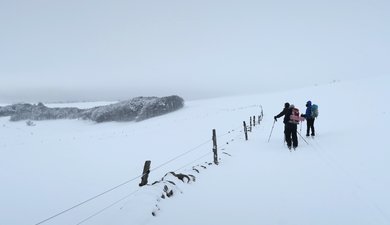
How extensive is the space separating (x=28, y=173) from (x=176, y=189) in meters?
10.8

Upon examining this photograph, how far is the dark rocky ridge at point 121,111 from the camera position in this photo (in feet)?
157

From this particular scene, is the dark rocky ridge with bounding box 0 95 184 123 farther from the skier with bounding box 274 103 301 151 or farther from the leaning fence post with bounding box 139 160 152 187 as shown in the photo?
the leaning fence post with bounding box 139 160 152 187

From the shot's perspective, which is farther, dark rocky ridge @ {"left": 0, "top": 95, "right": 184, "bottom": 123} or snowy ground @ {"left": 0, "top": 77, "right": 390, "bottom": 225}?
dark rocky ridge @ {"left": 0, "top": 95, "right": 184, "bottom": 123}

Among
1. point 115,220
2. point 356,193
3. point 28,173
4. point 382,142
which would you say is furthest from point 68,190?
point 382,142

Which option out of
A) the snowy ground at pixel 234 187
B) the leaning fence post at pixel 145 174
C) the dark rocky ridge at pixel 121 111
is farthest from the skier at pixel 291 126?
the dark rocky ridge at pixel 121 111

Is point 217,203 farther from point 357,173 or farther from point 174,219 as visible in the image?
point 357,173

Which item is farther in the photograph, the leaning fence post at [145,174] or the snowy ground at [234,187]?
the leaning fence post at [145,174]

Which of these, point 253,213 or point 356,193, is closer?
point 253,213

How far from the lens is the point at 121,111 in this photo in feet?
159

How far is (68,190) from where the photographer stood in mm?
11836

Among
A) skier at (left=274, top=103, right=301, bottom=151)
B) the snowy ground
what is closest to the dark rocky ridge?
the snowy ground

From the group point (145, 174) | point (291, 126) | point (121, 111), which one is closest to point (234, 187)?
point (145, 174)

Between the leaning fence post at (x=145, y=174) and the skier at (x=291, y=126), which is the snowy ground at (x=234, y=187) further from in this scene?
the leaning fence post at (x=145, y=174)

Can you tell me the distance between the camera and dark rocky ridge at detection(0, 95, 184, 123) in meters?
48.0
